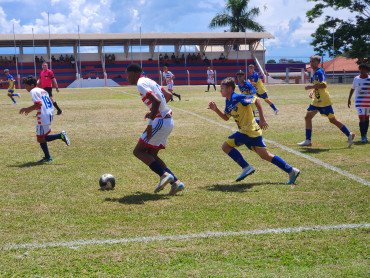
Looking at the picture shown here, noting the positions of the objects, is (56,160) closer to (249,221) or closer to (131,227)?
A: (131,227)

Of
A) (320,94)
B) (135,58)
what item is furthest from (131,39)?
(320,94)

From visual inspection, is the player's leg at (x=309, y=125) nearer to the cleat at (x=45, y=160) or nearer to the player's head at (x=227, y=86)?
the player's head at (x=227, y=86)

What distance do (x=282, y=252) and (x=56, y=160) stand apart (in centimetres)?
579

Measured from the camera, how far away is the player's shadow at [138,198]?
5562mm

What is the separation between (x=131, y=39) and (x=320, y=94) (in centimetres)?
4672

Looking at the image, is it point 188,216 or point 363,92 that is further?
point 363,92

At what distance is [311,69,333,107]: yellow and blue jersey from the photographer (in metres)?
9.63

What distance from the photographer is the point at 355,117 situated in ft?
49.4

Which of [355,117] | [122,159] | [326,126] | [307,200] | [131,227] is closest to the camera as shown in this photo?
[131,227]

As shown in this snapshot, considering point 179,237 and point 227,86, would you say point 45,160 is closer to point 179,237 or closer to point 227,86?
point 227,86

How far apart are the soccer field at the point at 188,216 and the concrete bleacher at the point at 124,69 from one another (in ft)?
146

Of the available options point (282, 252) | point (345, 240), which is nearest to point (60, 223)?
point (282, 252)

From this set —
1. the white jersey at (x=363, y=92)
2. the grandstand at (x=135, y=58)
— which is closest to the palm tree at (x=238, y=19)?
the grandstand at (x=135, y=58)

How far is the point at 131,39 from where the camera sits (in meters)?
54.1
